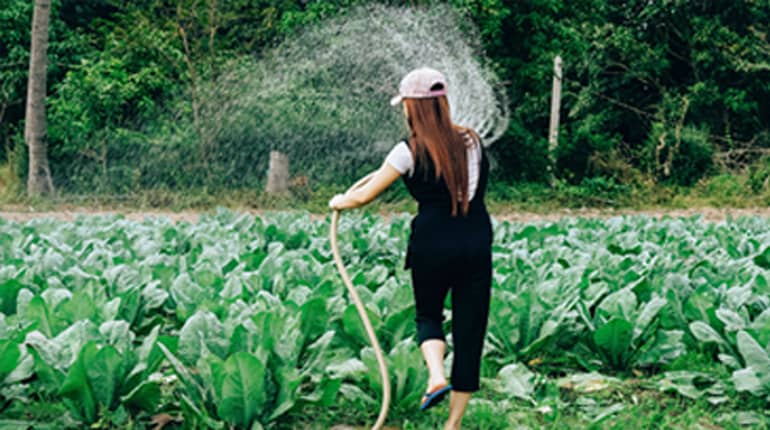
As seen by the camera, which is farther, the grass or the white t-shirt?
the grass

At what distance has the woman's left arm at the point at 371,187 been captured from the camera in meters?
3.30

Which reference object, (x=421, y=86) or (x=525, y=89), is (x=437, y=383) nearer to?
(x=421, y=86)

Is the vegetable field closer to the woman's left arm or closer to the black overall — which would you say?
the black overall

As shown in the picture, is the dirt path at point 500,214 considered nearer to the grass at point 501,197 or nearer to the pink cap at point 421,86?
the grass at point 501,197

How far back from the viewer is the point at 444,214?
3336 mm

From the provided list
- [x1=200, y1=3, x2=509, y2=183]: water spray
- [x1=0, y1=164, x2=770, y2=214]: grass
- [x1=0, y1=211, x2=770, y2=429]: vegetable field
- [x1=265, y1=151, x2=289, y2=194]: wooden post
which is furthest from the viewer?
[x1=200, y1=3, x2=509, y2=183]: water spray

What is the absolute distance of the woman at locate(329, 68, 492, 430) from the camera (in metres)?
3.30

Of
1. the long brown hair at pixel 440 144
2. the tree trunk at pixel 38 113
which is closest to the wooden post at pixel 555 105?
the tree trunk at pixel 38 113

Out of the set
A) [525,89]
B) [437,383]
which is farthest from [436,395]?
[525,89]

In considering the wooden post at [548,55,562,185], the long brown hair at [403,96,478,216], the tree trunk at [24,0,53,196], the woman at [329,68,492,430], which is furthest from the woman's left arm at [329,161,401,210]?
the wooden post at [548,55,562,185]

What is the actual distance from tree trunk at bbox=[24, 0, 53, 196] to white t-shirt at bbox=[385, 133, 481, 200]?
13908 millimetres

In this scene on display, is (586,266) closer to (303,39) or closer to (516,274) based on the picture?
(516,274)

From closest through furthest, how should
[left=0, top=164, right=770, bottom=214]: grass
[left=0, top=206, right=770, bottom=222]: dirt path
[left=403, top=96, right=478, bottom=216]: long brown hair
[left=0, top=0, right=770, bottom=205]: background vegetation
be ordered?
[left=403, top=96, right=478, bottom=216]: long brown hair
[left=0, top=206, right=770, bottom=222]: dirt path
[left=0, top=164, right=770, bottom=214]: grass
[left=0, top=0, right=770, bottom=205]: background vegetation

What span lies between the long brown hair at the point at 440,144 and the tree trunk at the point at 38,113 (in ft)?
45.7
